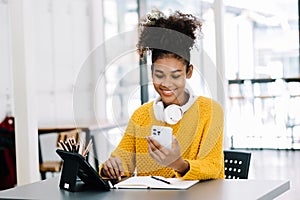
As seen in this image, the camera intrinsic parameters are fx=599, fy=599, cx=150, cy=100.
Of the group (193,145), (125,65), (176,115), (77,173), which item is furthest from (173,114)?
(125,65)

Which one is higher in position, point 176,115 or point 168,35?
point 168,35

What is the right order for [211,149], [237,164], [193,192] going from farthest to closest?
[237,164], [211,149], [193,192]

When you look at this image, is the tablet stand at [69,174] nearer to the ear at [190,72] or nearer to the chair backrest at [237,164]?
the ear at [190,72]

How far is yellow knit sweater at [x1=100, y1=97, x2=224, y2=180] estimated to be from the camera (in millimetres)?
2186

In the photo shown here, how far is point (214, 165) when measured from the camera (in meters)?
2.20

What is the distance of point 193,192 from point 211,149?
293 mm

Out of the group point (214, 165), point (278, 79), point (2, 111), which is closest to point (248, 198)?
point (214, 165)

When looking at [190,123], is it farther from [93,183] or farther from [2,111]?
[2,111]

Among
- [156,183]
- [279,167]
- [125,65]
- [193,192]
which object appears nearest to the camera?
[193,192]

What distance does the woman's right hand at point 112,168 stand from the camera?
7.39ft

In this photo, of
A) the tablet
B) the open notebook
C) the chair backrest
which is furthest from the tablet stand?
the chair backrest

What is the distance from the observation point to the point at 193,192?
197 centimetres

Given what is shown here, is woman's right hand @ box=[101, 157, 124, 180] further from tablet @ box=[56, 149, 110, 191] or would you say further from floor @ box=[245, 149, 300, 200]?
floor @ box=[245, 149, 300, 200]

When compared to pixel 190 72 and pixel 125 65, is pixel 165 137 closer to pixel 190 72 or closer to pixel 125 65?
pixel 190 72
